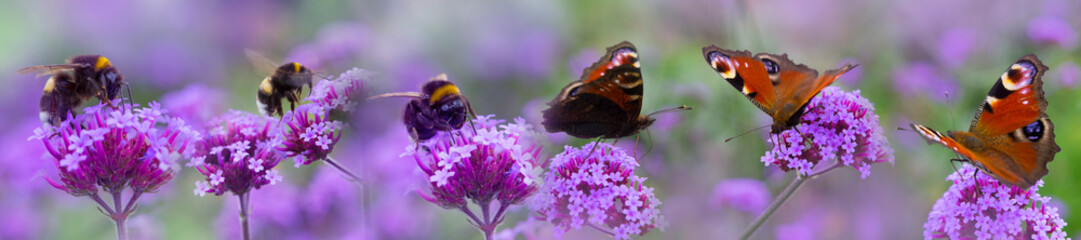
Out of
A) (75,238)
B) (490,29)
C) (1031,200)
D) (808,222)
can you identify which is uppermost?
(490,29)

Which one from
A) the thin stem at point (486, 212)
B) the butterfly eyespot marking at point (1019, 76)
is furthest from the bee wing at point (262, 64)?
the butterfly eyespot marking at point (1019, 76)

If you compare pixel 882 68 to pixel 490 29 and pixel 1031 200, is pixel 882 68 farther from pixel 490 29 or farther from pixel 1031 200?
pixel 1031 200

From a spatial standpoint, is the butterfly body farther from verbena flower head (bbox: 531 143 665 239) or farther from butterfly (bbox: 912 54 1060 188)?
butterfly (bbox: 912 54 1060 188)

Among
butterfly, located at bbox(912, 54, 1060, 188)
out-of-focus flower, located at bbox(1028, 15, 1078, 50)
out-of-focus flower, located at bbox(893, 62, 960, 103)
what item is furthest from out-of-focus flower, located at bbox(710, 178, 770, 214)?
out-of-focus flower, located at bbox(1028, 15, 1078, 50)

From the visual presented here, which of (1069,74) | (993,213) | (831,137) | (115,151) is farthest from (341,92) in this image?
(1069,74)

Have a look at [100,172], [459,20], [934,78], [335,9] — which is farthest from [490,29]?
[100,172]

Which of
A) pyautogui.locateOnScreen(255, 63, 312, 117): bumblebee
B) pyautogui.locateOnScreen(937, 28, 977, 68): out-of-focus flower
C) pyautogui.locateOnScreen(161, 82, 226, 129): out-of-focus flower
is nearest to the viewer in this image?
pyautogui.locateOnScreen(255, 63, 312, 117): bumblebee
